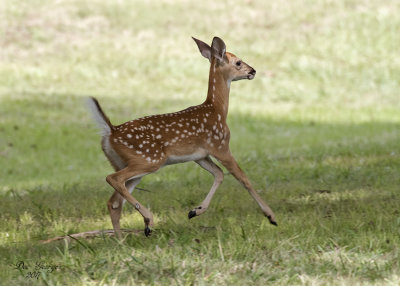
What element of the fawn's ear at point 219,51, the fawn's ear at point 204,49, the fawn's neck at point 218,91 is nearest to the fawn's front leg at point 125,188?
the fawn's neck at point 218,91

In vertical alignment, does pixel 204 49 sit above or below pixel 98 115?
above

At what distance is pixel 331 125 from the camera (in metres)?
18.6

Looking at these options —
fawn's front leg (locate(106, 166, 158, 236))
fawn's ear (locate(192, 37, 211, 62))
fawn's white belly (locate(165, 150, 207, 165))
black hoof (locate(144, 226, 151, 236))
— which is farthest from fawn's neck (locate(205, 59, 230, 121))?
black hoof (locate(144, 226, 151, 236))

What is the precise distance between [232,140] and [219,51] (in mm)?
9806

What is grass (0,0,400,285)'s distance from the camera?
5.46 meters

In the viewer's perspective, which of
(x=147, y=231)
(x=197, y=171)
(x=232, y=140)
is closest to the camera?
(x=147, y=231)

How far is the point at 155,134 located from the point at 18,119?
40.4 ft

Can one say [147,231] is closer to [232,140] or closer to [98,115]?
[98,115]

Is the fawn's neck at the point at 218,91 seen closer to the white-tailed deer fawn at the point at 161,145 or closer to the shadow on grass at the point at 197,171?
the white-tailed deer fawn at the point at 161,145

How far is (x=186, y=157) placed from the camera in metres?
6.77

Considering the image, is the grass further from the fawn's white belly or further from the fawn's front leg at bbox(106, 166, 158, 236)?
the fawn's white belly

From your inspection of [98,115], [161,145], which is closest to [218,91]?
[161,145]

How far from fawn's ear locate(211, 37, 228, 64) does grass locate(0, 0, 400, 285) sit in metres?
1.51

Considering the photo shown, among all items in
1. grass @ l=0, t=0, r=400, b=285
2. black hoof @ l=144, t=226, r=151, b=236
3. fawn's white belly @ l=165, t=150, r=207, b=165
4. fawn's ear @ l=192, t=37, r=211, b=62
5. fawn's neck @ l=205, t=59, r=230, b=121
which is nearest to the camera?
grass @ l=0, t=0, r=400, b=285
